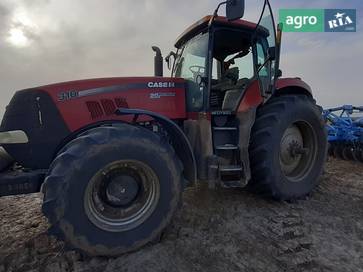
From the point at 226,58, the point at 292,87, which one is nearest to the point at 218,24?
the point at 226,58

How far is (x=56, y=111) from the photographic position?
3400mm

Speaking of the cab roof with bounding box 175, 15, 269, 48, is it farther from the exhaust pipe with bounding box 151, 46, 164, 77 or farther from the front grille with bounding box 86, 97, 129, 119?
the front grille with bounding box 86, 97, 129, 119

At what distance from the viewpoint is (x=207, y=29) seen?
4.10 m

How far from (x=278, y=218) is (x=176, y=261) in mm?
1550

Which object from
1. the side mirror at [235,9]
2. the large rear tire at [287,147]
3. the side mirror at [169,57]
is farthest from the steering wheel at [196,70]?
the large rear tire at [287,147]

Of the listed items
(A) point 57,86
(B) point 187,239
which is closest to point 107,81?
(A) point 57,86

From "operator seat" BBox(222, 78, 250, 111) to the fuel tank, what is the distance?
1.25 meters

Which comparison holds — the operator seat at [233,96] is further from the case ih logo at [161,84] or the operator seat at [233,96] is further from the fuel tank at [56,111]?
the fuel tank at [56,111]

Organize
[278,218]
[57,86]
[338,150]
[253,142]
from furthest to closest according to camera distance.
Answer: [338,150] < [253,142] < [278,218] < [57,86]

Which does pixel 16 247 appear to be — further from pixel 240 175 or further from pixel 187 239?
pixel 240 175

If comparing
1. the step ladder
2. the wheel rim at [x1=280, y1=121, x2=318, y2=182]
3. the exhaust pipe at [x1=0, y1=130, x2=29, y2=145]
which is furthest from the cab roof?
the exhaust pipe at [x1=0, y1=130, x2=29, y2=145]

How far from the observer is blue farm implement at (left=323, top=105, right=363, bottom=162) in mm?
7196

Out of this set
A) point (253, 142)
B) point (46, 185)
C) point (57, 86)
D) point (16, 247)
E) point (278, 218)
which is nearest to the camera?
point (46, 185)

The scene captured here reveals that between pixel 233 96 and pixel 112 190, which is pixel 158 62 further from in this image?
pixel 112 190
